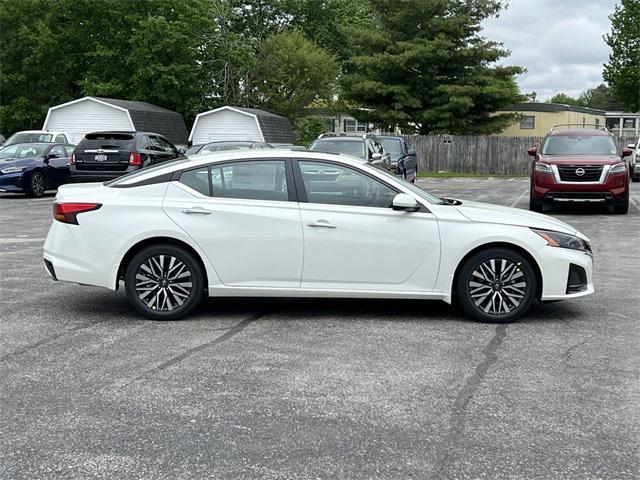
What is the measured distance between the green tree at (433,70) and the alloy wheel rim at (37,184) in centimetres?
2548

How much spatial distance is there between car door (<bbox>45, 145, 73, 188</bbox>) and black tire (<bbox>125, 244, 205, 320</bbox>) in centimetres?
1585

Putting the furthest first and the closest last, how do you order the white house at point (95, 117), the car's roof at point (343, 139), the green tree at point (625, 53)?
1. the green tree at point (625, 53)
2. the white house at point (95, 117)
3. the car's roof at point (343, 139)

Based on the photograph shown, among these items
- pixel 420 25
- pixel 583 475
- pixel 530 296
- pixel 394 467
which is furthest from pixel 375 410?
pixel 420 25

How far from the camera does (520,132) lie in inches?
2271

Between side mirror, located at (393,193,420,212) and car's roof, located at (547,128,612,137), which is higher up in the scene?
car's roof, located at (547,128,612,137)

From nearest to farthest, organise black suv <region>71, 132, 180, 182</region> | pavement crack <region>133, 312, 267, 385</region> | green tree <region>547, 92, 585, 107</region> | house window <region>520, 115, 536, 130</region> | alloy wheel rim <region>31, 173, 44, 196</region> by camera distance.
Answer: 1. pavement crack <region>133, 312, 267, 385</region>
2. black suv <region>71, 132, 180, 182</region>
3. alloy wheel rim <region>31, 173, 44, 196</region>
4. house window <region>520, 115, 536, 130</region>
5. green tree <region>547, 92, 585, 107</region>

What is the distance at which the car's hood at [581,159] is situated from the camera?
16.2 m

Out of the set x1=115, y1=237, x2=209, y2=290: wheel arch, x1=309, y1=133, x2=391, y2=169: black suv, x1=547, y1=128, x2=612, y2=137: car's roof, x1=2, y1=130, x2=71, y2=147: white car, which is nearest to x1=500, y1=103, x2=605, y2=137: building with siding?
x1=2, y1=130, x2=71, y2=147: white car

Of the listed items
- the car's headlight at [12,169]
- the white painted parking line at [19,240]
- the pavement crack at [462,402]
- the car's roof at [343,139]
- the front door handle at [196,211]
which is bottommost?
the pavement crack at [462,402]

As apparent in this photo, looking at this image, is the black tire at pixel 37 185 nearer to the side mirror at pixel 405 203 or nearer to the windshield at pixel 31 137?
the windshield at pixel 31 137

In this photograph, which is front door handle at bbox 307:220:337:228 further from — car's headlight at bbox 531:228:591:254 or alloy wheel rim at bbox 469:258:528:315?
car's headlight at bbox 531:228:591:254

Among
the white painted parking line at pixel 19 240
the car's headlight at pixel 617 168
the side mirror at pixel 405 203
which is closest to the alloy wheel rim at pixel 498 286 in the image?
the side mirror at pixel 405 203

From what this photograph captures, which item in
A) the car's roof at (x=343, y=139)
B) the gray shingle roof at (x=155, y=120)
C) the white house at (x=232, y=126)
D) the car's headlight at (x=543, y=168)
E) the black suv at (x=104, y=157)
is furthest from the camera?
the white house at (x=232, y=126)

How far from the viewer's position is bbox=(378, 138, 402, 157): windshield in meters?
22.8
